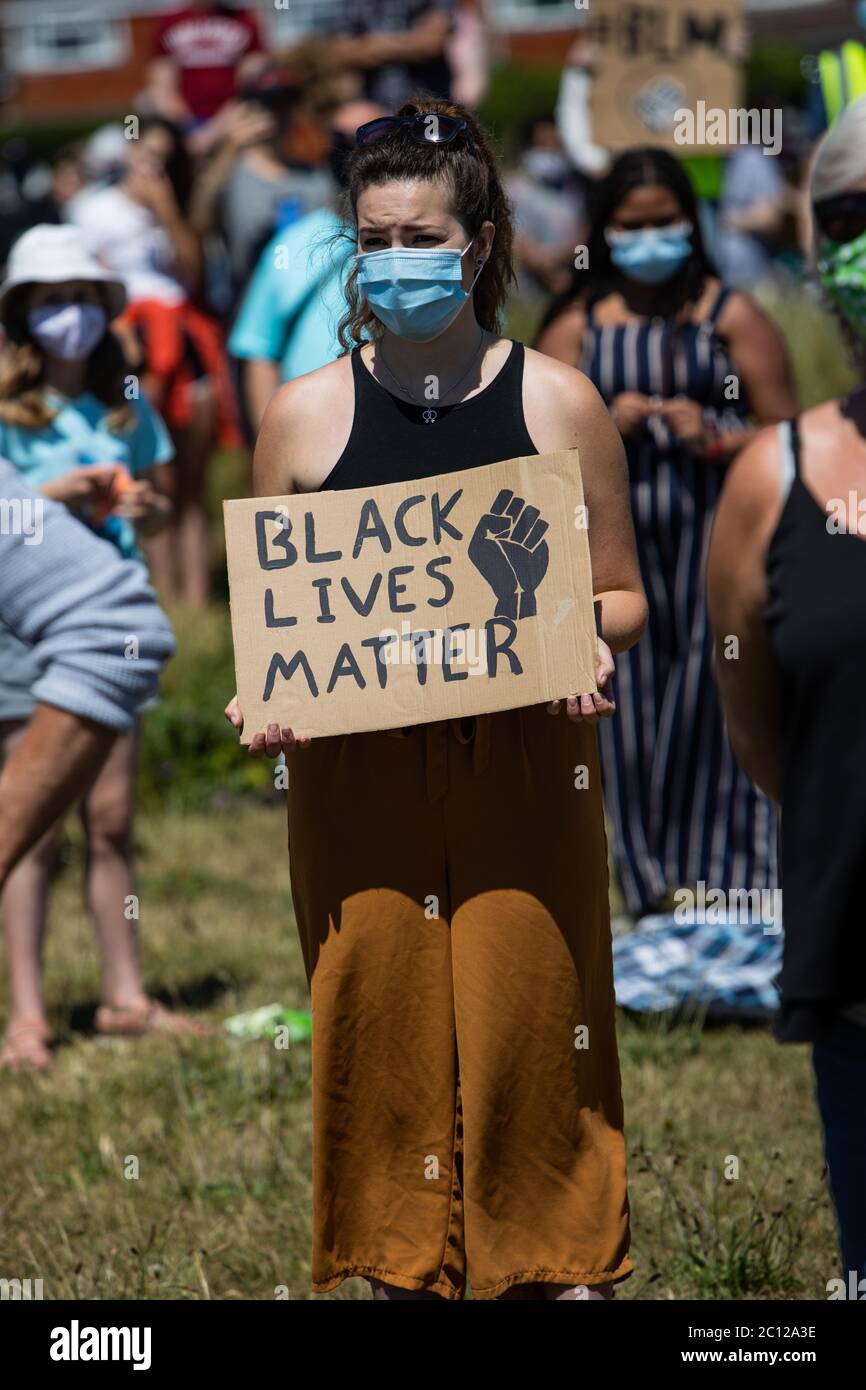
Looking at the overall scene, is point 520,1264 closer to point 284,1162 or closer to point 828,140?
point 284,1162

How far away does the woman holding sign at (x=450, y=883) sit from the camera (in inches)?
109

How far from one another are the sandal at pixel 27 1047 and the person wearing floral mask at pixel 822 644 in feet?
9.76

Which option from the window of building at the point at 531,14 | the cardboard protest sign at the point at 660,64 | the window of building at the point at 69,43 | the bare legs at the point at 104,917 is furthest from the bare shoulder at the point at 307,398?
the window of building at the point at 69,43

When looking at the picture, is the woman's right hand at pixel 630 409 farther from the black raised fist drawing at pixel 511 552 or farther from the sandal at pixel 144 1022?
the black raised fist drawing at pixel 511 552

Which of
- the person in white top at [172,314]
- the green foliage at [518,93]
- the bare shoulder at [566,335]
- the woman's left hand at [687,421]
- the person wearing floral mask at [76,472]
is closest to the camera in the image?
the person wearing floral mask at [76,472]

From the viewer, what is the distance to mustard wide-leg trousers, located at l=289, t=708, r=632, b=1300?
2.79m

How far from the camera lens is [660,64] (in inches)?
287

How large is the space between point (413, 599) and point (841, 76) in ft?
14.2

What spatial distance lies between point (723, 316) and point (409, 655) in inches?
120

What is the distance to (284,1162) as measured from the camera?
4109 millimetres

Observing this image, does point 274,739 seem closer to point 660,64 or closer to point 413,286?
point 413,286

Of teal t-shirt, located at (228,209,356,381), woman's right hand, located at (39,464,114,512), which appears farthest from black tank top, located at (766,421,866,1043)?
teal t-shirt, located at (228,209,356,381)

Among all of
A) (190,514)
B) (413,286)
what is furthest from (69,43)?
(413,286)

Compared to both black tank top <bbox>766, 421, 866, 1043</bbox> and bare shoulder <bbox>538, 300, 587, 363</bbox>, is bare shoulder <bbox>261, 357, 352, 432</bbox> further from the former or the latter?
bare shoulder <bbox>538, 300, 587, 363</bbox>
